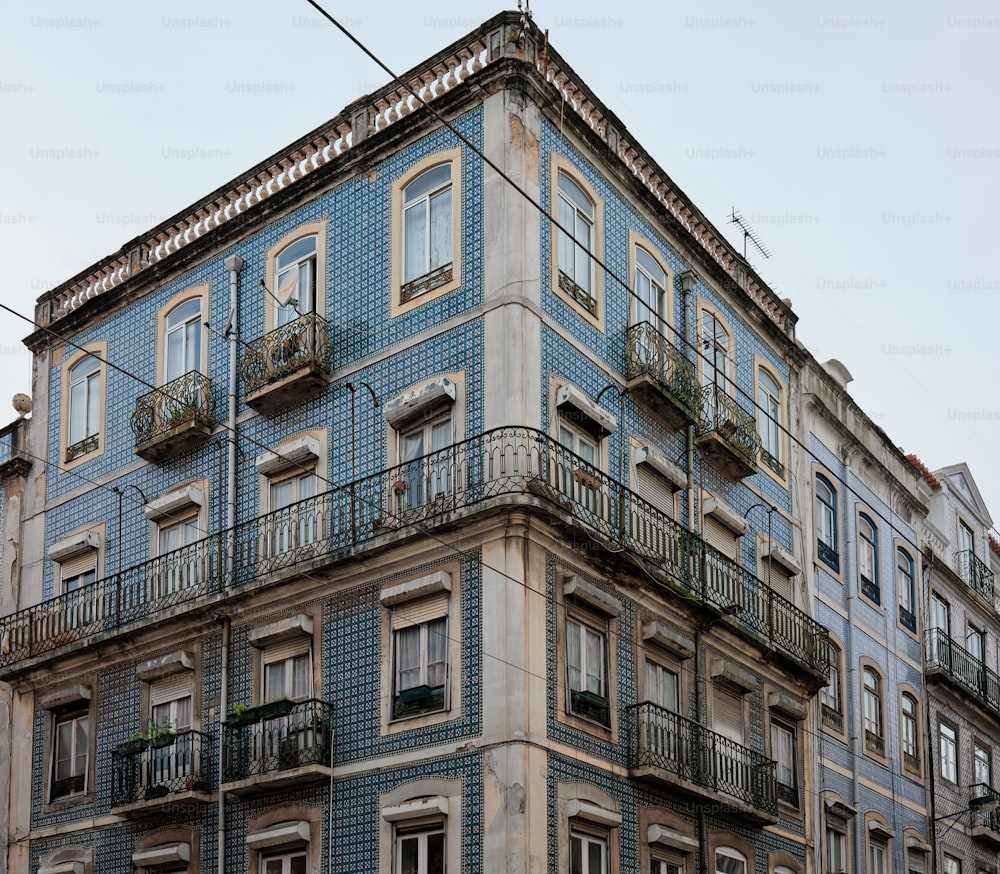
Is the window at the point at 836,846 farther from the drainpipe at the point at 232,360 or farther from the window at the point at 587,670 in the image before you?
the drainpipe at the point at 232,360

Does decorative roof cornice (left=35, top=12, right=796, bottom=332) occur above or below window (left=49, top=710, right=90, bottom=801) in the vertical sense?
above

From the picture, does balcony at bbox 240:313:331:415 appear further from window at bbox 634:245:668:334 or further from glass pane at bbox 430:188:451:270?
window at bbox 634:245:668:334

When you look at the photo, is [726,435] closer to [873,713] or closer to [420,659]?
[420,659]

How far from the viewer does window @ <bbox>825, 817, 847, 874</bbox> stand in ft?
98.3

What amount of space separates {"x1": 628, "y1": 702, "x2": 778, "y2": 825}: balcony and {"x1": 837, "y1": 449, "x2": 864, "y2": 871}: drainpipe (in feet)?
13.6

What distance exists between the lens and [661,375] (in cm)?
2664

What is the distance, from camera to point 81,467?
1195 inches

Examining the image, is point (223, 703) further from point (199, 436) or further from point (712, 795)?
point (712, 795)

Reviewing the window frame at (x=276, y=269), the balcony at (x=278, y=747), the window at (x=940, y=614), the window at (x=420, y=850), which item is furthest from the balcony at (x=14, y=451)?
the window at (x=940, y=614)

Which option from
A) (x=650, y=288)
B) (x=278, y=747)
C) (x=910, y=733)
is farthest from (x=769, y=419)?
(x=278, y=747)

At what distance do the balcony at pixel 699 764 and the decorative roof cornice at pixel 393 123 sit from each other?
29.1 ft

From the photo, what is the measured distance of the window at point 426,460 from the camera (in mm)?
23562

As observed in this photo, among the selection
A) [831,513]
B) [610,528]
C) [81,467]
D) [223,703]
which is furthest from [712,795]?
[81,467]

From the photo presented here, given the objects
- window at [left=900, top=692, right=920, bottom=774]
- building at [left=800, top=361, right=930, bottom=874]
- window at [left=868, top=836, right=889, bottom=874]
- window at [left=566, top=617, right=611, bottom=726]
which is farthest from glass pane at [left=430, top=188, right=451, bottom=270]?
window at [left=900, top=692, right=920, bottom=774]
